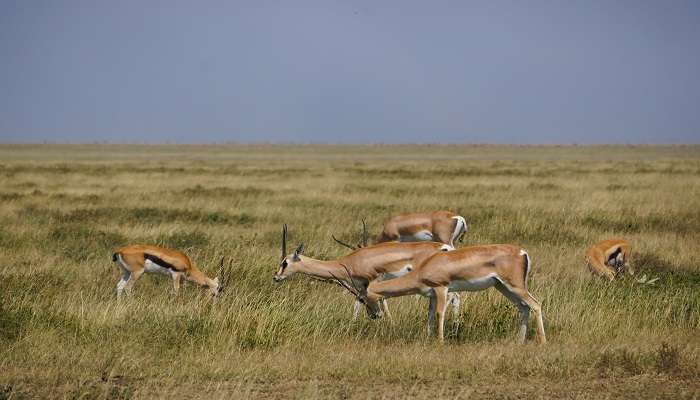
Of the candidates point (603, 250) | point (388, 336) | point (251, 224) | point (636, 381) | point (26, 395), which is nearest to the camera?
point (26, 395)

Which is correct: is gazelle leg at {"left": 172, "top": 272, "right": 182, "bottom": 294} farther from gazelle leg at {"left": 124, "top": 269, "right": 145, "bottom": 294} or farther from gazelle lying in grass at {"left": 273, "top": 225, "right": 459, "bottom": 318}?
gazelle lying in grass at {"left": 273, "top": 225, "right": 459, "bottom": 318}

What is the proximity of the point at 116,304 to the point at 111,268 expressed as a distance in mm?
2990

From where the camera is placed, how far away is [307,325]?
848 cm

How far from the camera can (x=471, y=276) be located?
816cm

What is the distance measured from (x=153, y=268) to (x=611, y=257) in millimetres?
6892

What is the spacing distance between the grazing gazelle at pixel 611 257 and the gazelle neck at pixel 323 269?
417 cm

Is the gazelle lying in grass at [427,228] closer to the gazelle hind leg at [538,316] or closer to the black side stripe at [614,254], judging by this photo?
the black side stripe at [614,254]

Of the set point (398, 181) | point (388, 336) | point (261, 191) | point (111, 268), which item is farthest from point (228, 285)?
point (398, 181)

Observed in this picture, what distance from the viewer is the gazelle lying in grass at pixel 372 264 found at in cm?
927

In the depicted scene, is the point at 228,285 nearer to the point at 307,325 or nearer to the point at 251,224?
the point at 307,325

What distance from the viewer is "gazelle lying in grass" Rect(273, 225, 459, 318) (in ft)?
30.4

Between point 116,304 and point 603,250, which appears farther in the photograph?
point 603,250

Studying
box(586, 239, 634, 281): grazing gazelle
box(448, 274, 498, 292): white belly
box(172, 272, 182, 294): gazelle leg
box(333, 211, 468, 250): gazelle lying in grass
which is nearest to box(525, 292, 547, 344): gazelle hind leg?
box(448, 274, 498, 292): white belly

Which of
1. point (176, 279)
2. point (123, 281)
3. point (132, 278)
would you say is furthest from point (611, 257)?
point (123, 281)
